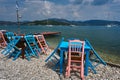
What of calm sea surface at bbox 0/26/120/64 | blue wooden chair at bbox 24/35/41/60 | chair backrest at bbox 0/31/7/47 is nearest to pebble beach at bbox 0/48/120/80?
blue wooden chair at bbox 24/35/41/60

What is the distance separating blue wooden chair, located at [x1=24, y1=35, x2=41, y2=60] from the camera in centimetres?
1028

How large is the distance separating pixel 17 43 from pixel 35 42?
4.41ft

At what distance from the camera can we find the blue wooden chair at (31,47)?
33.7 feet

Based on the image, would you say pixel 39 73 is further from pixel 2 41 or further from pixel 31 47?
pixel 2 41

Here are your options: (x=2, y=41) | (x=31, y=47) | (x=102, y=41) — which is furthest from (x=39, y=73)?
(x=102, y=41)

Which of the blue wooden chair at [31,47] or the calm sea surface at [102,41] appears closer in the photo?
the blue wooden chair at [31,47]

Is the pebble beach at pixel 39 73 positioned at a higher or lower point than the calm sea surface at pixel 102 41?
higher

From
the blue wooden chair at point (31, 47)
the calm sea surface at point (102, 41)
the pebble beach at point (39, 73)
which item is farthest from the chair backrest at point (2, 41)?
the calm sea surface at point (102, 41)

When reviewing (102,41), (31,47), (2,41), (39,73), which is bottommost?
(102,41)

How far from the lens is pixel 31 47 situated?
10641mm

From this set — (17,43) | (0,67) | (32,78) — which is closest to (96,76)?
(32,78)

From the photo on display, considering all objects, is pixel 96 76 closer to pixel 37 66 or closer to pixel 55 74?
pixel 55 74

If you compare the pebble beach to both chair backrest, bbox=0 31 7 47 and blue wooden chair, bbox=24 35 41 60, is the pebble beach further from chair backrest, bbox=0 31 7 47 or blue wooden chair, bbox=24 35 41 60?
chair backrest, bbox=0 31 7 47

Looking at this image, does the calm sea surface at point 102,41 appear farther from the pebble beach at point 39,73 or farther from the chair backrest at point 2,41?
the chair backrest at point 2,41
